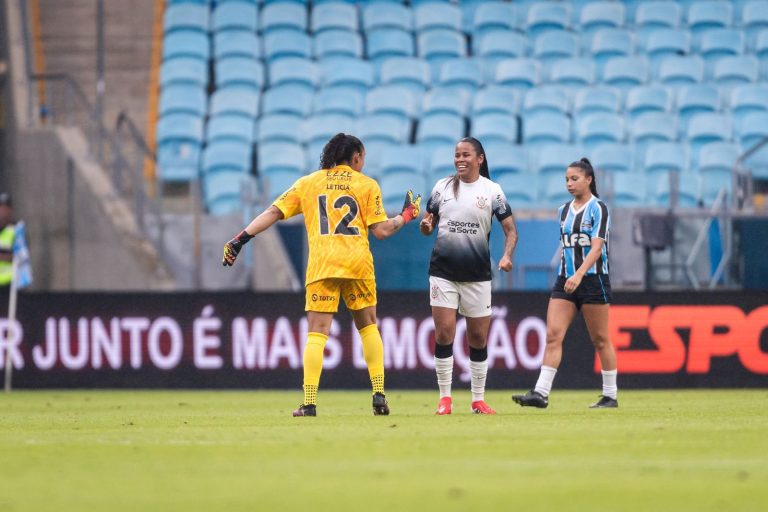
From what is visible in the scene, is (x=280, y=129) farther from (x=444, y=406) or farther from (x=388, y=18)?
(x=444, y=406)

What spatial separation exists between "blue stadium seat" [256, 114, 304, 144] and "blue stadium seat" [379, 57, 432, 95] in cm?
191

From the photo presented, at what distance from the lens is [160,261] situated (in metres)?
18.5

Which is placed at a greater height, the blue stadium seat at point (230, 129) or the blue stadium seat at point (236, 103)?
the blue stadium seat at point (236, 103)

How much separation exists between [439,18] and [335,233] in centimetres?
1490

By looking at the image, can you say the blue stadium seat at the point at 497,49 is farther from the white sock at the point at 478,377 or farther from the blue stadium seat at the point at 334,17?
the white sock at the point at 478,377

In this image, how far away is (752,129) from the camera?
2209 cm

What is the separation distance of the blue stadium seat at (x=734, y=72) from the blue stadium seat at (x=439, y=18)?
437 cm

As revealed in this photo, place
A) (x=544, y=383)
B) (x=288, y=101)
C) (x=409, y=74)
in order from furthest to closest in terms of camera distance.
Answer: (x=409, y=74)
(x=288, y=101)
(x=544, y=383)

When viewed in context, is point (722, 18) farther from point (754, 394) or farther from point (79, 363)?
point (79, 363)

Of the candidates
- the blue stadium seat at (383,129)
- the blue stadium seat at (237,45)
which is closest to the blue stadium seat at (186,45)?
the blue stadium seat at (237,45)

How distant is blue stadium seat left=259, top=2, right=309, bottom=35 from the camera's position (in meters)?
24.7

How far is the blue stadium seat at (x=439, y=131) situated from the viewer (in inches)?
864

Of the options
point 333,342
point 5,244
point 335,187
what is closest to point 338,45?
point 5,244

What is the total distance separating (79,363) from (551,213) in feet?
19.3
